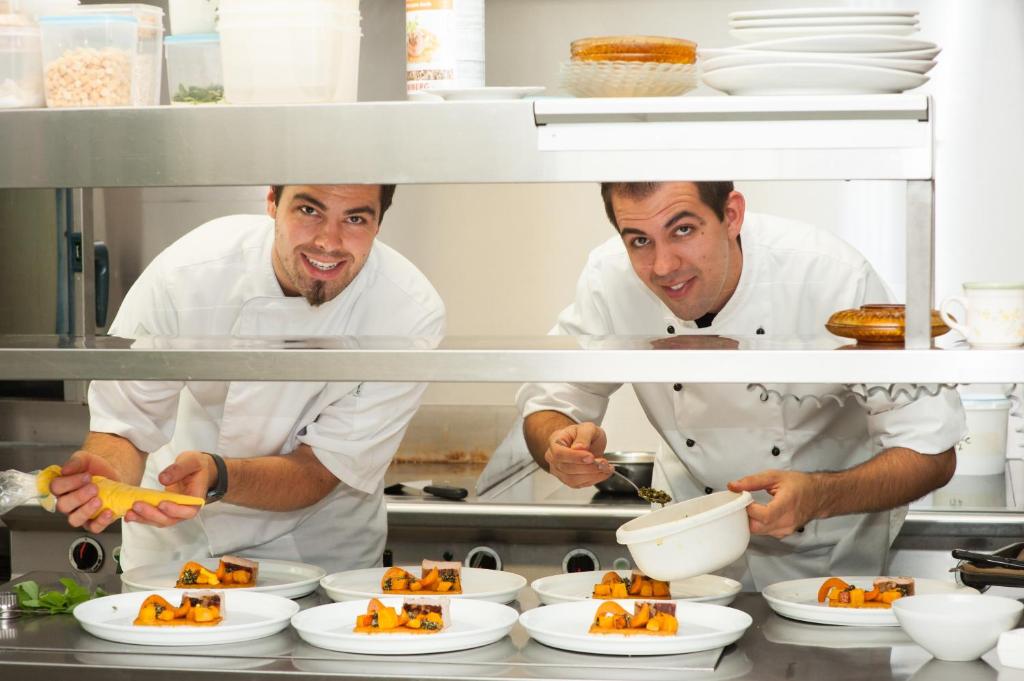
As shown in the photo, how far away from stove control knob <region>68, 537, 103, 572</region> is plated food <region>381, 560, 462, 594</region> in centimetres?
134

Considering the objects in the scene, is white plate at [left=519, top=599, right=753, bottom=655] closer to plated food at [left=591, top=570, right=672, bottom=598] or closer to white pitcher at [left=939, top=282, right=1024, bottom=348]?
plated food at [left=591, top=570, right=672, bottom=598]

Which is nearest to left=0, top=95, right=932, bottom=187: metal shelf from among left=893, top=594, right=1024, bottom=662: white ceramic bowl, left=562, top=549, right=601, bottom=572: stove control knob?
left=893, top=594, right=1024, bottom=662: white ceramic bowl

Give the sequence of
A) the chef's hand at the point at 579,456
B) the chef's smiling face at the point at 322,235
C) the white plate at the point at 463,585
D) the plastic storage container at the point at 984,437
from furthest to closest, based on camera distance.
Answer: the plastic storage container at the point at 984,437 < the chef's smiling face at the point at 322,235 < the chef's hand at the point at 579,456 < the white plate at the point at 463,585

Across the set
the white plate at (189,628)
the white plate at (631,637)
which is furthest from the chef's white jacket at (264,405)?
the white plate at (631,637)

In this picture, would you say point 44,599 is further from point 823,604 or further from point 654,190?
point 654,190

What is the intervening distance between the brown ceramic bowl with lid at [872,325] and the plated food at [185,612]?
3.21 feet

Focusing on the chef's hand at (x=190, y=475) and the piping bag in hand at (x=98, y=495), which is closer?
the piping bag in hand at (x=98, y=495)

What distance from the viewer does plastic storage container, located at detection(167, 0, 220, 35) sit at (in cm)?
173

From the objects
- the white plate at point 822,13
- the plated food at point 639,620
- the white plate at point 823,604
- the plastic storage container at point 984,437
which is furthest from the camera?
the plastic storage container at point 984,437

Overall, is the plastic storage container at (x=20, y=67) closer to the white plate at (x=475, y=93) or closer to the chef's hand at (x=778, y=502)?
the white plate at (x=475, y=93)

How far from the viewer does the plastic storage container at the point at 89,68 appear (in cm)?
171

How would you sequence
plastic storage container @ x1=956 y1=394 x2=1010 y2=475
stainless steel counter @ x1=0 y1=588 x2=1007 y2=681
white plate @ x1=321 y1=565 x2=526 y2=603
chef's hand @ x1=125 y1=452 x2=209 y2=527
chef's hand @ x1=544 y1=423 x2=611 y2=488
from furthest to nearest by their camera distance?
plastic storage container @ x1=956 y1=394 x2=1010 y2=475, chef's hand @ x1=544 y1=423 x2=611 y2=488, chef's hand @ x1=125 y1=452 x2=209 y2=527, white plate @ x1=321 y1=565 x2=526 y2=603, stainless steel counter @ x1=0 y1=588 x2=1007 y2=681

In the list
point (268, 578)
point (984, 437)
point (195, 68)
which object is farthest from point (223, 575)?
point (984, 437)

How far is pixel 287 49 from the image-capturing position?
165 cm
